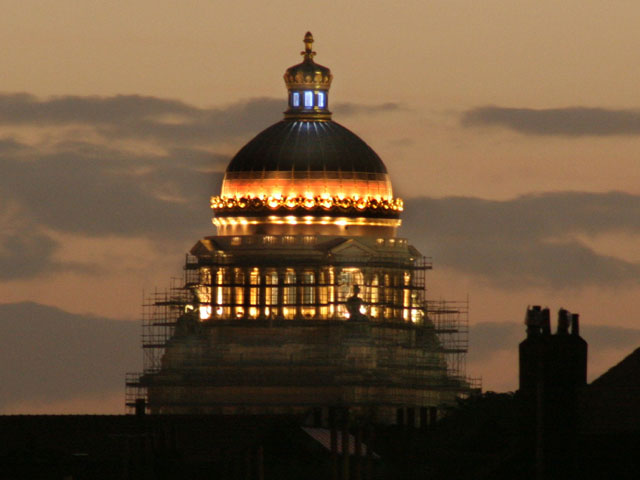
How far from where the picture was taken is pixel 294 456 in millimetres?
190750

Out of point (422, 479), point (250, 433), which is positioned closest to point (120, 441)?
point (250, 433)

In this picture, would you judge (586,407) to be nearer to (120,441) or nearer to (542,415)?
(542,415)

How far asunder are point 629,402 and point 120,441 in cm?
7422

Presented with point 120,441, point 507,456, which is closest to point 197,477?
point 120,441

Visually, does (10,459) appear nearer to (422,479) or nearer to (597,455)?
(422,479)

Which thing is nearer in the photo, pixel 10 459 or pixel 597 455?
pixel 597 455

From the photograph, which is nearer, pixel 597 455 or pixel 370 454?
pixel 597 455

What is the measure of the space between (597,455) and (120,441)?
74769 mm

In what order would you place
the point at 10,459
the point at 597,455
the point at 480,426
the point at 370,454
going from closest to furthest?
the point at 597,455, the point at 480,426, the point at 10,459, the point at 370,454

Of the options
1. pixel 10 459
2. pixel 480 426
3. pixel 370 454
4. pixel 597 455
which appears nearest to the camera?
pixel 597 455

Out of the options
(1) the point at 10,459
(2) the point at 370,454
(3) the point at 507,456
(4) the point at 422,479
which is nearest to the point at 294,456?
(2) the point at 370,454

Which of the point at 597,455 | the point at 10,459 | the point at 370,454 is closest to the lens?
the point at 597,455

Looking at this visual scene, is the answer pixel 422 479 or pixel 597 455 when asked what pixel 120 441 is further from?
pixel 597 455

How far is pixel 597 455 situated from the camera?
124125mm
